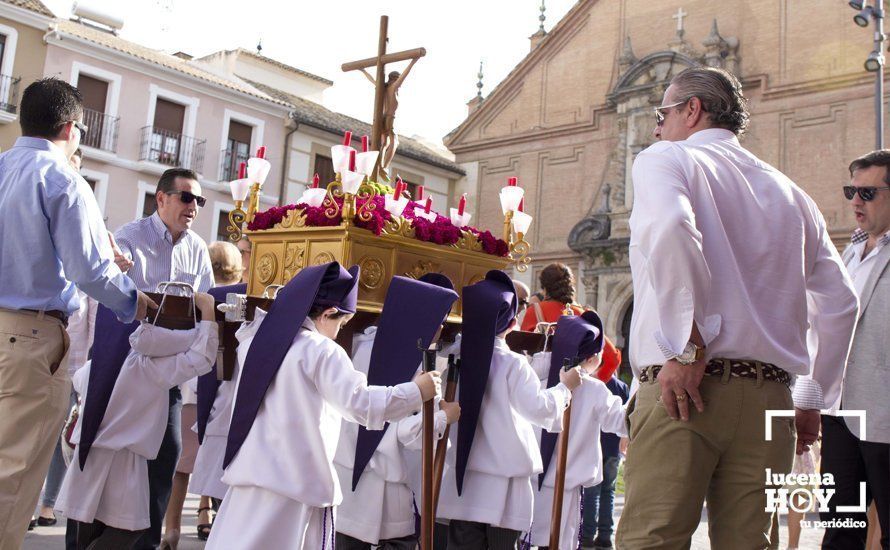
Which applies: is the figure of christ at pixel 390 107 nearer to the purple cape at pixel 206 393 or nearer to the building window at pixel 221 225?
the purple cape at pixel 206 393

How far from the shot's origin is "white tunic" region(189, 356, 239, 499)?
17.8 ft

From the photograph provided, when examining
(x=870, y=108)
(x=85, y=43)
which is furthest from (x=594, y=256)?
(x=85, y=43)

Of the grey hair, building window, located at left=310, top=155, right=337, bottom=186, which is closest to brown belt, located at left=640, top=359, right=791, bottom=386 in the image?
the grey hair

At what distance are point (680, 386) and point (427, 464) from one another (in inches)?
64.8

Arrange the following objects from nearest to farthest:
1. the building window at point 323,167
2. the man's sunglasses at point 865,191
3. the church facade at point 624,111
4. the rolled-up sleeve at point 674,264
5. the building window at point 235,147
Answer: the rolled-up sleeve at point 674,264
the man's sunglasses at point 865,191
the church facade at point 624,111
the building window at point 235,147
the building window at point 323,167

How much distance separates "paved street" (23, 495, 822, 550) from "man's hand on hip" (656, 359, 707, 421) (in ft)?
10.7

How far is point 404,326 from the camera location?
4.48 meters

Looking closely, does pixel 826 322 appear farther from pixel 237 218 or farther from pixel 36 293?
pixel 237 218

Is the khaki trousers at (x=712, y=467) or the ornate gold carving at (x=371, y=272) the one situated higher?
the ornate gold carving at (x=371, y=272)

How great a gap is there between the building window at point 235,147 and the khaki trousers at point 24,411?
21.5 m

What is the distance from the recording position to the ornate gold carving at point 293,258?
546cm

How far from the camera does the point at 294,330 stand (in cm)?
362

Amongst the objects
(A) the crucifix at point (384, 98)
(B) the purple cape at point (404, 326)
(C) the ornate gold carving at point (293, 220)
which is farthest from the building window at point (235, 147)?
(B) the purple cape at point (404, 326)

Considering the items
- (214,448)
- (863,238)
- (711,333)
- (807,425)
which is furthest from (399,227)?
(711,333)
